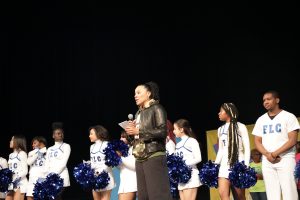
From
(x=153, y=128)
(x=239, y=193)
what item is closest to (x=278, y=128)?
(x=239, y=193)

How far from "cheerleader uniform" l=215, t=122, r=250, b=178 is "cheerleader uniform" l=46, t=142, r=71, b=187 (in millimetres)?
2519

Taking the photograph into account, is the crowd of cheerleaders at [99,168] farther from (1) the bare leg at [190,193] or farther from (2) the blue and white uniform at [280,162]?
(2) the blue and white uniform at [280,162]

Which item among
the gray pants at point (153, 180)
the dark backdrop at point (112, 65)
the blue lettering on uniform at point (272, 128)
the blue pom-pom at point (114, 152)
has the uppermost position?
the dark backdrop at point (112, 65)

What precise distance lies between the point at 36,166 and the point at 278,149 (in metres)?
4.30

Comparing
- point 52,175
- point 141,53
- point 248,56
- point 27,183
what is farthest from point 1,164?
point 248,56

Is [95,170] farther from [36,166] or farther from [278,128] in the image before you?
[278,128]

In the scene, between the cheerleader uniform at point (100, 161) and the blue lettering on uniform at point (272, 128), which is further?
the cheerleader uniform at point (100, 161)

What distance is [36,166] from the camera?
8.51 meters

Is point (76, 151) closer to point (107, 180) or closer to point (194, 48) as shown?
point (194, 48)

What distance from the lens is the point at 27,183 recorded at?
862cm

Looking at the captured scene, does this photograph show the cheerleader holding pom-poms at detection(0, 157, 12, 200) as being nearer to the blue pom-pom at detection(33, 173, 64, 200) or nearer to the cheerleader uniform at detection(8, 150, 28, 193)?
the cheerleader uniform at detection(8, 150, 28, 193)

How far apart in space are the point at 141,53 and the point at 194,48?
1.25m

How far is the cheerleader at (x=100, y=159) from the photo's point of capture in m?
7.13

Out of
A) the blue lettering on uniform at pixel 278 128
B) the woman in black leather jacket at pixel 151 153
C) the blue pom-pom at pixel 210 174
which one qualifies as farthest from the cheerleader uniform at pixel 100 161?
the woman in black leather jacket at pixel 151 153
